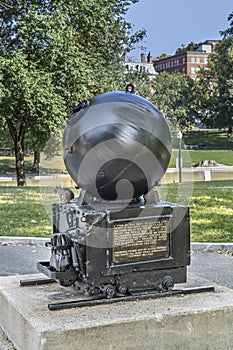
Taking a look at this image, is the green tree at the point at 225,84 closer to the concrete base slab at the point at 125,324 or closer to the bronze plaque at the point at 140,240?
the bronze plaque at the point at 140,240

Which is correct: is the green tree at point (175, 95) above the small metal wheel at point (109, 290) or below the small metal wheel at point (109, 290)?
above

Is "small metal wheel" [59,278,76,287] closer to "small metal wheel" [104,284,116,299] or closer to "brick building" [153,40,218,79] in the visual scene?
"small metal wheel" [104,284,116,299]

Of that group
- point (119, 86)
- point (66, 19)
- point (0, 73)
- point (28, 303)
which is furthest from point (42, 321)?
point (119, 86)

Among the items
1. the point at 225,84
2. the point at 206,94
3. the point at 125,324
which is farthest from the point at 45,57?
the point at 206,94

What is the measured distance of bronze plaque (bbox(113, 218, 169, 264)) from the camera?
15.8 feet

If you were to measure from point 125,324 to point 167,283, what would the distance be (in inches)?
28.4

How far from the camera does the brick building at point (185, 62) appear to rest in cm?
11706

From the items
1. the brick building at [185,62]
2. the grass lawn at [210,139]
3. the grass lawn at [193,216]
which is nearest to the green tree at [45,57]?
the grass lawn at [193,216]

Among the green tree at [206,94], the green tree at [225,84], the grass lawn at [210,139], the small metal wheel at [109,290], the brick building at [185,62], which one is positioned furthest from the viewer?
the brick building at [185,62]

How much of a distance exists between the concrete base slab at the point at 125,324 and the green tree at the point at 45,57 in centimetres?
1430

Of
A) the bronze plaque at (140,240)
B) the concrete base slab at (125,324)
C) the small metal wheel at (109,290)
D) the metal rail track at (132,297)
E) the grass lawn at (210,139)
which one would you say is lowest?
the concrete base slab at (125,324)

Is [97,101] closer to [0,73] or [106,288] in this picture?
[106,288]

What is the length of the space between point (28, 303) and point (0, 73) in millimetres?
16202

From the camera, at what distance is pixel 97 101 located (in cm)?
494
